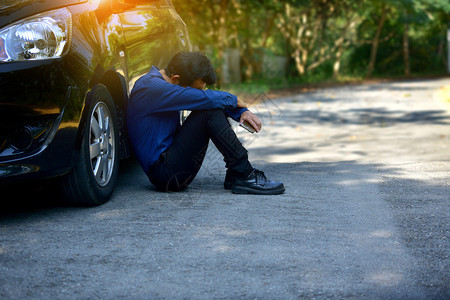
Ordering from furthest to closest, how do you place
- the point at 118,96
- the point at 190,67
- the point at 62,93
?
1. the point at 118,96
2. the point at 190,67
3. the point at 62,93

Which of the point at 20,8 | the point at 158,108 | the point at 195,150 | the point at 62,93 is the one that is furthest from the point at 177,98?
the point at 20,8

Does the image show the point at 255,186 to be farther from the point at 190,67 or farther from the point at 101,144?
the point at 101,144

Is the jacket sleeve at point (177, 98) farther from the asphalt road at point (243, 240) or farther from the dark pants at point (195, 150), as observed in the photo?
the asphalt road at point (243, 240)

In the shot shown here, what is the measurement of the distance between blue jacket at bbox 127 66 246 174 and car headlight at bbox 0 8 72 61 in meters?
0.99

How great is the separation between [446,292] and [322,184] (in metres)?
2.43

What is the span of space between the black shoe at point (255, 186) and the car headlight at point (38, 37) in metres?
1.65

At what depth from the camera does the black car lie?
11.5 feet

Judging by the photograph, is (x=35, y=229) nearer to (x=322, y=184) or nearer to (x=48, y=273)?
(x=48, y=273)

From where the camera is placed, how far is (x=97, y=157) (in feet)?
14.0

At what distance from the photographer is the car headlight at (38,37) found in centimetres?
350

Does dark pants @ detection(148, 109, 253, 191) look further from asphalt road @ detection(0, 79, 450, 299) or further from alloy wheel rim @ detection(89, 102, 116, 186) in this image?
alloy wheel rim @ detection(89, 102, 116, 186)

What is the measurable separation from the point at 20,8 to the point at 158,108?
1.32 meters

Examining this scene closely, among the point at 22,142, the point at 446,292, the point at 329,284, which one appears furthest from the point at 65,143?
the point at 446,292

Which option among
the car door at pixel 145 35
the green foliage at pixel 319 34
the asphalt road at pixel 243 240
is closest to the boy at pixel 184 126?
the asphalt road at pixel 243 240
